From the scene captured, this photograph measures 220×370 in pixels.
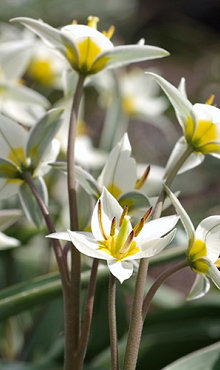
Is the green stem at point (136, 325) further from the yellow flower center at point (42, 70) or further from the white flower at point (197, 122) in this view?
the yellow flower center at point (42, 70)

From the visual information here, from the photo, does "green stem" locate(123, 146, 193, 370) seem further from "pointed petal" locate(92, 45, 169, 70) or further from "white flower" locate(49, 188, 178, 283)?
"pointed petal" locate(92, 45, 169, 70)

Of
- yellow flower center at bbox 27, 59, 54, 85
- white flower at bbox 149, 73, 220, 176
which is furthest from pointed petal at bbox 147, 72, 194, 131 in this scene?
yellow flower center at bbox 27, 59, 54, 85

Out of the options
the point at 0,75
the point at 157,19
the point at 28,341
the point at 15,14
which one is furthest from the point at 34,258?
the point at 157,19

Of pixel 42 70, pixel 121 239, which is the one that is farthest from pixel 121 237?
pixel 42 70

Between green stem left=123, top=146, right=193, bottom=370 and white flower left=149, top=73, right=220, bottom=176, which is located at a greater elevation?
white flower left=149, top=73, right=220, bottom=176

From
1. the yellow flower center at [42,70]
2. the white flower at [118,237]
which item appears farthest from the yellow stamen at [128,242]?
the yellow flower center at [42,70]
